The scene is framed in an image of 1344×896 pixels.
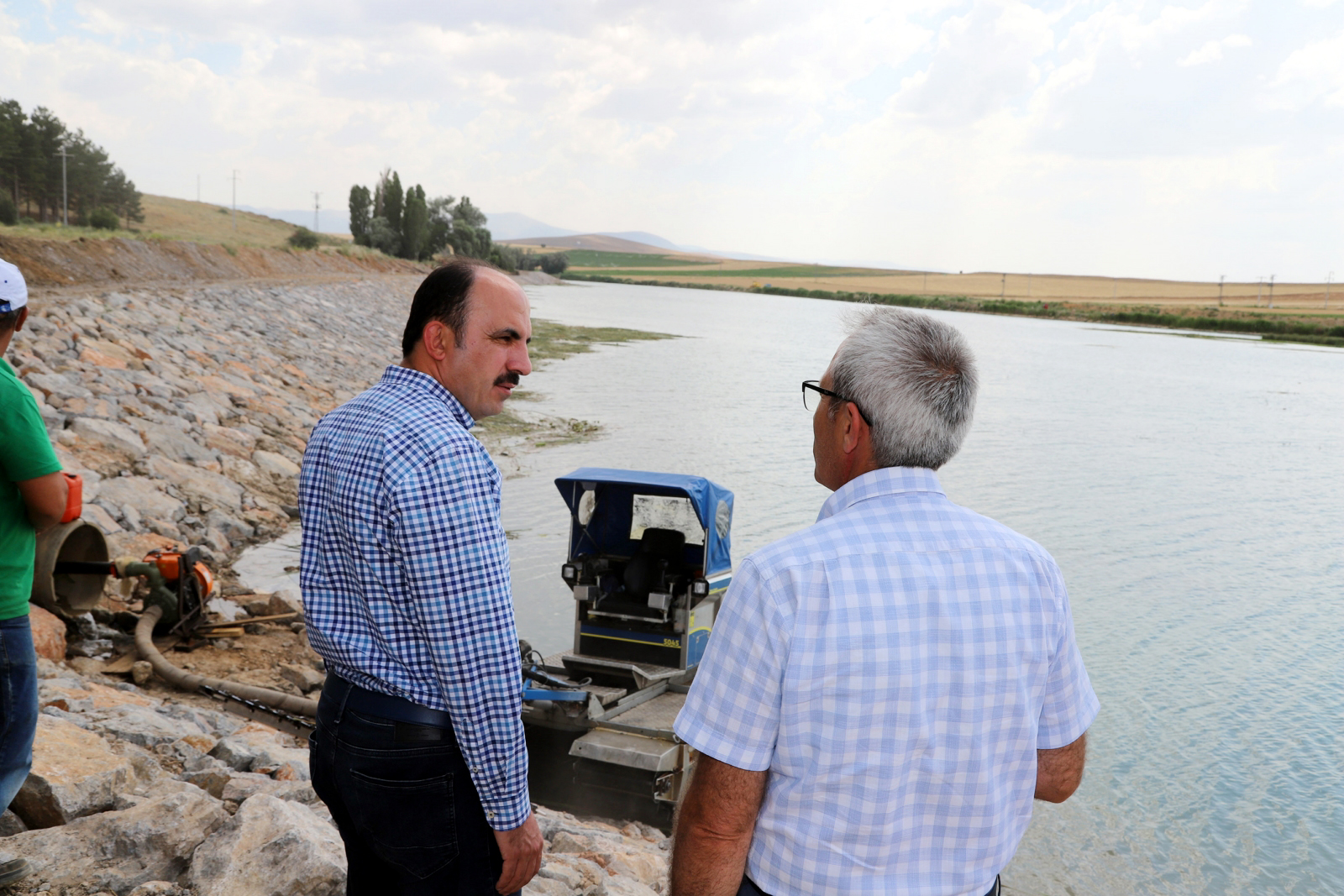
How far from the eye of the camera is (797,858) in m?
2.10

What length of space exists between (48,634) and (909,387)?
677 cm

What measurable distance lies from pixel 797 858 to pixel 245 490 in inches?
496

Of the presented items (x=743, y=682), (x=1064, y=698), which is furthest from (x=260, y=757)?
(x=1064, y=698)

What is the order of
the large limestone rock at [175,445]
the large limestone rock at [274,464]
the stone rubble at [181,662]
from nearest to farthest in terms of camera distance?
the stone rubble at [181,662] < the large limestone rock at [175,445] < the large limestone rock at [274,464]

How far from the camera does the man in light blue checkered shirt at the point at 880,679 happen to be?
2002 mm

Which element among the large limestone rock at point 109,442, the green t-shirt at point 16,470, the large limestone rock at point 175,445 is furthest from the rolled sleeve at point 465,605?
the large limestone rock at point 175,445

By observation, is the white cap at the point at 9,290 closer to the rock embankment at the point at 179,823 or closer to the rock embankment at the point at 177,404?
the rock embankment at the point at 179,823

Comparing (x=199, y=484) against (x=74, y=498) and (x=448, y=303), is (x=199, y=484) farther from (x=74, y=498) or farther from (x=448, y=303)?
(x=448, y=303)

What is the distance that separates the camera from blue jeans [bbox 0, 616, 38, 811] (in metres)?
3.11

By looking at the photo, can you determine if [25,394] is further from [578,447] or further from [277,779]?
[578,447]

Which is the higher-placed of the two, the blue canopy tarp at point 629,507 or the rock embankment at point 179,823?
the blue canopy tarp at point 629,507

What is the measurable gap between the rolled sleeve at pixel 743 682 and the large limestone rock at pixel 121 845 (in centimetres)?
269

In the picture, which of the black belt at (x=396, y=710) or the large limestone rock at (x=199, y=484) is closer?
the black belt at (x=396, y=710)

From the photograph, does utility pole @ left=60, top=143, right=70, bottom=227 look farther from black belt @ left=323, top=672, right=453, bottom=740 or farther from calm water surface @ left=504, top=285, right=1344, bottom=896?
black belt @ left=323, top=672, right=453, bottom=740
